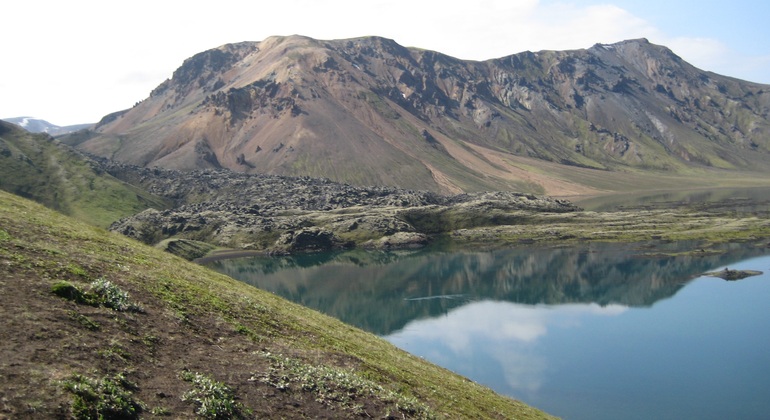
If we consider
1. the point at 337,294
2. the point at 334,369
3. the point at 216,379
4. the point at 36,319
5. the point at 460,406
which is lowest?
the point at 337,294

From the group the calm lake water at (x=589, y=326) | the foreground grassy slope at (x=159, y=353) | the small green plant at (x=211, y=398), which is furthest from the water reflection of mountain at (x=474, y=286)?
the small green plant at (x=211, y=398)

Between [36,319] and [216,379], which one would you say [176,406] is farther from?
[36,319]

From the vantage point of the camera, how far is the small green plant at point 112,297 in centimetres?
2592

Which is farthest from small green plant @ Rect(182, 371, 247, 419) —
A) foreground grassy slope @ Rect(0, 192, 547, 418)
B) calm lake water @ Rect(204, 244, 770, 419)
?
calm lake water @ Rect(204, 244, 770, 419)

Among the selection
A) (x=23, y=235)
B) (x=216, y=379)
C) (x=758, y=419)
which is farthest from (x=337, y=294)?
(x=216, y=379)

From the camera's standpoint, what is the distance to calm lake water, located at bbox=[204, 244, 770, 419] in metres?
88.2

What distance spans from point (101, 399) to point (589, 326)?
427 feet

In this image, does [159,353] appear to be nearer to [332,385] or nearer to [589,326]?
[332,385]

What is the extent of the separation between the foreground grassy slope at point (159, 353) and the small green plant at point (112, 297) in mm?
67

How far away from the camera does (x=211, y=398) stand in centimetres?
2058

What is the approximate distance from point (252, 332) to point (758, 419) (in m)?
81.3

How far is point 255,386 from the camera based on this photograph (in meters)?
23.2

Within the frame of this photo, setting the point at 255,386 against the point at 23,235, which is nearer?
the point at 255,386

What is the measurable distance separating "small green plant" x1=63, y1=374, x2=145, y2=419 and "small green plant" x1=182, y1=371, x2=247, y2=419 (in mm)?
2045
